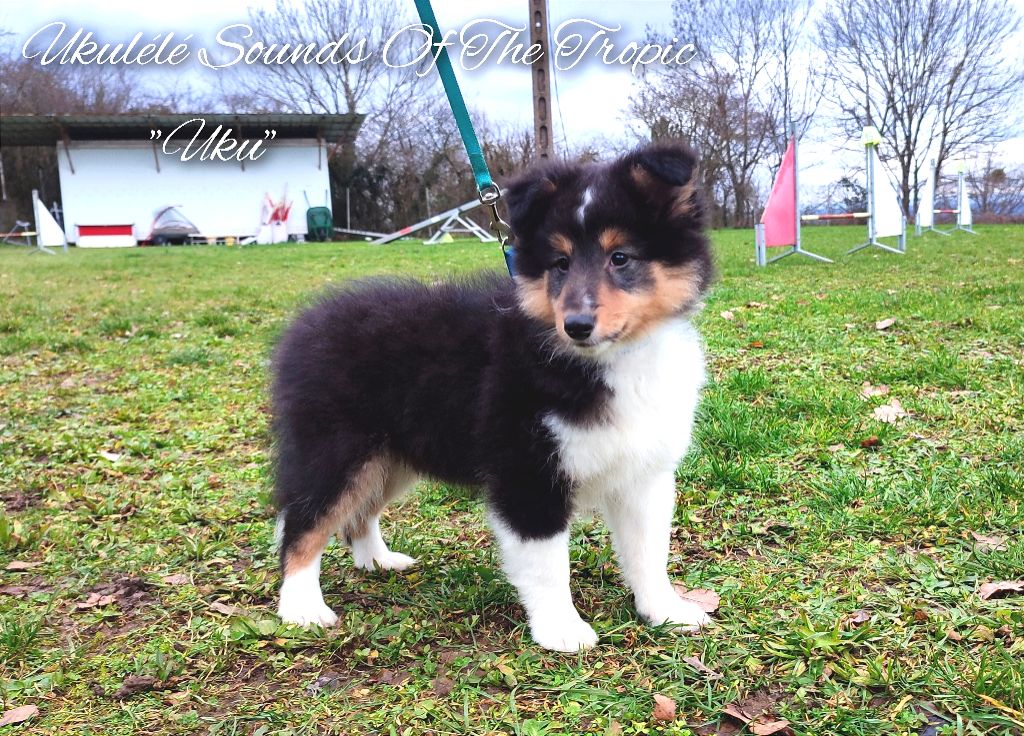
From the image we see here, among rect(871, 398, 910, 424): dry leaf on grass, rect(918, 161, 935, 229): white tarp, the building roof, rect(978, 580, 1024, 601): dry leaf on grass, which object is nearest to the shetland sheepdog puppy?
rect(978, 580, 1024, 601): dry leaf on grass

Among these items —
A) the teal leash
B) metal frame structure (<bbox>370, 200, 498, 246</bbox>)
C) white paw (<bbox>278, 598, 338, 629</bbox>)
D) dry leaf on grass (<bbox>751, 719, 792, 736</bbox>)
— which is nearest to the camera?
dry leaf on grass (<bbox>751, 719, 792, 736</bbox>)

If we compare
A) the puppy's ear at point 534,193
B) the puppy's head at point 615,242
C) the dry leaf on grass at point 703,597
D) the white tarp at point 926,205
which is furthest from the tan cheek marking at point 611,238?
the white tarp at point 926,205

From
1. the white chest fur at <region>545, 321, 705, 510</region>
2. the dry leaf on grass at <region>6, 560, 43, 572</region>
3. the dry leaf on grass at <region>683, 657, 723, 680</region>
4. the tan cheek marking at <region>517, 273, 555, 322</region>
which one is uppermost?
the tan cheek marking at <region>517, 273, 555, 322</region>

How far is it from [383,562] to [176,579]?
2.75 ft

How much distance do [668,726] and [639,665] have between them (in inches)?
13.5

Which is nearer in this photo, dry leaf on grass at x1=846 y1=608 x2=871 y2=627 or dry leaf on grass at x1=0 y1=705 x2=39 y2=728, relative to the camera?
dry leaf on grass at x1=0 y1=705 x2=39 y2=728

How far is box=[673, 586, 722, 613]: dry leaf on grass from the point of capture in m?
2.87

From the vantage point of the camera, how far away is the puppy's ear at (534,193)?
2.74 metres

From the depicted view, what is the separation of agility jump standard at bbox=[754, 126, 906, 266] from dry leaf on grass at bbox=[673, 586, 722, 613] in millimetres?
10354

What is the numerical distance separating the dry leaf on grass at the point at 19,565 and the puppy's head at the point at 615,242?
242 centimetres

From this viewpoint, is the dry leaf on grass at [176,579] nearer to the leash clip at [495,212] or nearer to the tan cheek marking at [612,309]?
the leash clip at [495,212]

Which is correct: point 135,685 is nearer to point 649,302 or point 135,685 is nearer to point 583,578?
point 583,578

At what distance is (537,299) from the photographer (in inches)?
107

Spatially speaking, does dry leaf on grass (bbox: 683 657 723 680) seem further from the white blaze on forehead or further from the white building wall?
the white building wall
